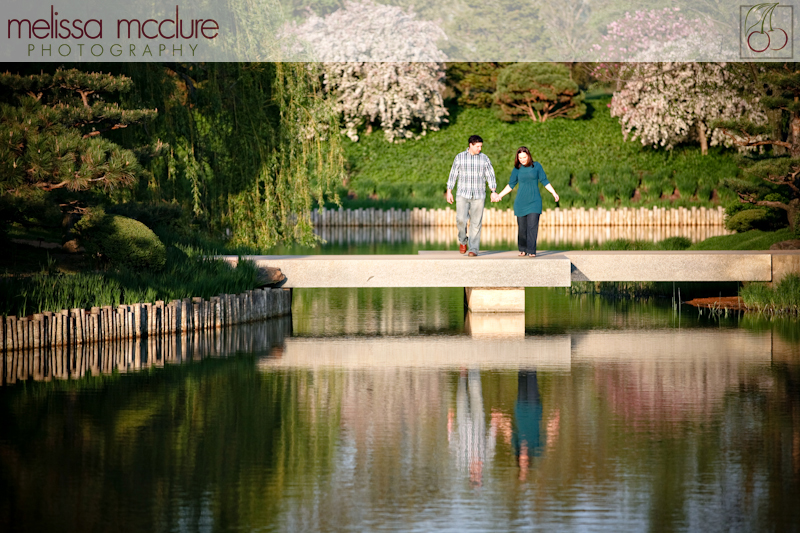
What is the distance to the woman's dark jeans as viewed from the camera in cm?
1564

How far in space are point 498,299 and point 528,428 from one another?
7.45 metres

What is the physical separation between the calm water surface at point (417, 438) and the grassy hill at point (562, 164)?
30808 mm

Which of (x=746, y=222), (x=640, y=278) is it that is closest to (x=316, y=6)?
(x=746, y=222)

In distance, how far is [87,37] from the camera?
53.5 feet

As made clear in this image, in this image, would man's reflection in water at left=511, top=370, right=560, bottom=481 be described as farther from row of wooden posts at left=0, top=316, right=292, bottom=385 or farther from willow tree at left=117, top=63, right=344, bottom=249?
willow tree at left=117, top=63, right=344, bottom=249

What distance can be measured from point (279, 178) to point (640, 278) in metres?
6.56

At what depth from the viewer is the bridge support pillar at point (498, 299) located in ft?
51.5

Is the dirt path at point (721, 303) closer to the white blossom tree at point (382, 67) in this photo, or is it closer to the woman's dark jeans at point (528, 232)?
the woman's dark jeans at point (528, 232)

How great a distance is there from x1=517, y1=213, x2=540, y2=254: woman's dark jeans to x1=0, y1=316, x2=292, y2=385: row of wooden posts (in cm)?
384

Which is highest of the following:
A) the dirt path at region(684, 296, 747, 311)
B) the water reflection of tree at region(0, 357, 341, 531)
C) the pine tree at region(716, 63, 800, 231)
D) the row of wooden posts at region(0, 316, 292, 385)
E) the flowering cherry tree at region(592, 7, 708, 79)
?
the flowering cherry tree at region(592, 7, 708, 79)

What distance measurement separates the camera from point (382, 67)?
50250 millimetres

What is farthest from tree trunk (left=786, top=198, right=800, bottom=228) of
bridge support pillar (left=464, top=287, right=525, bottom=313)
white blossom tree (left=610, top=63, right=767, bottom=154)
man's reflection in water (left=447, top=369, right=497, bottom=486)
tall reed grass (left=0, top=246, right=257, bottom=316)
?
white blossom tree (left=610, top=63, right=767, bottom=154)

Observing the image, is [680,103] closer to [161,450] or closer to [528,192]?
[528,192]

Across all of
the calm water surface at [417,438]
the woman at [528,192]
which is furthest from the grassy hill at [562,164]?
the calm water surface at [417,438]
